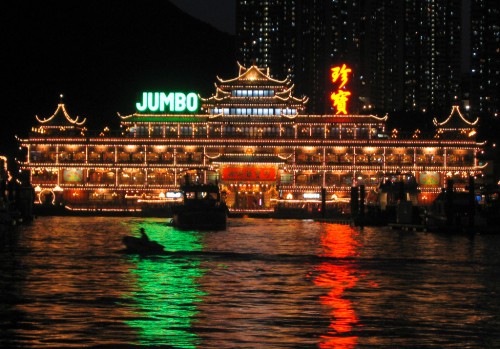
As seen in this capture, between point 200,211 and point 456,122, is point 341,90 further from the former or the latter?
point 200,211

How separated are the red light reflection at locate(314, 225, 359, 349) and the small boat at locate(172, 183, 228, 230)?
53.5 ft

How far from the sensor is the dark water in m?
24.0

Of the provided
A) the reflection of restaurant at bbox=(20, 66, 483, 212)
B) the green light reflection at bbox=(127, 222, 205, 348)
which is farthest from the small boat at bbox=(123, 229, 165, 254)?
the reflection of restaurant at bbox=(20, 66, 483, 212)

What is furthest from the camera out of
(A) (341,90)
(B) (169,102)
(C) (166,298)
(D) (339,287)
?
(B) (169,102)

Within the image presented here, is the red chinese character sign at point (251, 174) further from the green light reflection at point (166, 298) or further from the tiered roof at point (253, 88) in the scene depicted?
the green light reflection at point (166, 298)

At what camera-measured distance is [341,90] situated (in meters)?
134

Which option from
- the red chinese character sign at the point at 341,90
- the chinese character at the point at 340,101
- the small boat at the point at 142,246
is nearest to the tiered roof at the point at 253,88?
the chinese character at the point at 340,101

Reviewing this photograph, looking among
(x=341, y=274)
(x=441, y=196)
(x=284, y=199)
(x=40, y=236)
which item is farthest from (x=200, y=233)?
(x=284, y=199)

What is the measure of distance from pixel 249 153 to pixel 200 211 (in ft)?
180

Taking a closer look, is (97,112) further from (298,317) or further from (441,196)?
(298,317)

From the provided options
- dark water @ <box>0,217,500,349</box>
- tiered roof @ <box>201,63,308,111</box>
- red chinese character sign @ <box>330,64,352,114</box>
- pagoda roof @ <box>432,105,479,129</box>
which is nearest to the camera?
dark water @ <box>0,217,500,349</box>

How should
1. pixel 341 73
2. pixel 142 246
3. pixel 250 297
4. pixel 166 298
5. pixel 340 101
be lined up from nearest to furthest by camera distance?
pixel 166 298 → pixel 250 297 → pixel 142 246 → pixel 341 73 → pixel 340 101

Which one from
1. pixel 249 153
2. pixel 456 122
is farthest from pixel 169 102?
pixel 456 122

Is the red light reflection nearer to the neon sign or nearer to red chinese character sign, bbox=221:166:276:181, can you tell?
red chinese character sign, bbox=221:166:276:181
